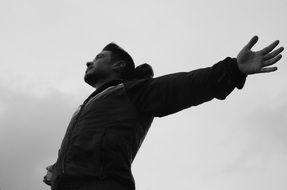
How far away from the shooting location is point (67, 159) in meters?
4.84

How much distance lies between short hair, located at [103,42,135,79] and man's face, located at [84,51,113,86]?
151 mm

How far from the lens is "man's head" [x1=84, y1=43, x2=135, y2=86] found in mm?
6352

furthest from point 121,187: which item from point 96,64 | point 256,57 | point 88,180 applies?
point 96,64

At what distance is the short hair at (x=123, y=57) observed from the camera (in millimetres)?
6469

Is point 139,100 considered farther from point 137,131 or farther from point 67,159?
point 67,159

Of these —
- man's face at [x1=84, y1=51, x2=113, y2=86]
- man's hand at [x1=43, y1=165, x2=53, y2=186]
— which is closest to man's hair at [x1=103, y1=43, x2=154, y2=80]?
man's face at [x1=84, y1=51, x2=113, y2=86]

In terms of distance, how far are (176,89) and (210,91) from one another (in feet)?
1.28

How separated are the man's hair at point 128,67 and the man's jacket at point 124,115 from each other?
0.84 m

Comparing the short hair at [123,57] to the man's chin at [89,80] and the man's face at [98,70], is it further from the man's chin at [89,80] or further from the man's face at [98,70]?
the man's chin at [89,80]

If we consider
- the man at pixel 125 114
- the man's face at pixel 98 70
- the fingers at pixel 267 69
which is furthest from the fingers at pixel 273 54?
the man's face at pixel 98 70

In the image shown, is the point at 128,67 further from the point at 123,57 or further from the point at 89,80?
the point at 89,80

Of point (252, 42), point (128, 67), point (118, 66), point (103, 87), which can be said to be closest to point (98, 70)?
point (118, 66)

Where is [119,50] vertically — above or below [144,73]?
above

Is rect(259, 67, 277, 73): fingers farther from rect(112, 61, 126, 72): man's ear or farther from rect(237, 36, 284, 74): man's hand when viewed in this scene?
rect(112, 61, 126, 72): man's ear
